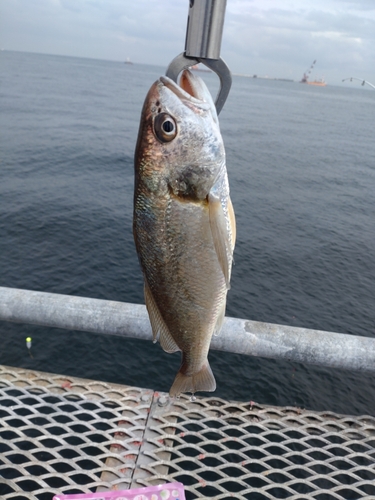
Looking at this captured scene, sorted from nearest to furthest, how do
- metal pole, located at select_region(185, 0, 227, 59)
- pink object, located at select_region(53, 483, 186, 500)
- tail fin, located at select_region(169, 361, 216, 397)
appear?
1. metal pole, located at select_region(185, 0, 227, 59)
2. tail fin, located at select_region(169, 361, 216, 397)
3. pink object, located at select_region(53, 483, 186, 500)

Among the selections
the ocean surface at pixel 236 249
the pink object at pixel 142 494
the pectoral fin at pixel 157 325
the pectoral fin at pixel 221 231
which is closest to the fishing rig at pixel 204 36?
the pectoral fin at pixel 221 231

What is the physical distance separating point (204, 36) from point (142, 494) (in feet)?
12.7

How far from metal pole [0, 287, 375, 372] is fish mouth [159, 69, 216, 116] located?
71.8 inches

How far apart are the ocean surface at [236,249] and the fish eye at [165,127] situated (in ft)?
39.0

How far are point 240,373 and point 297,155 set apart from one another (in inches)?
1382

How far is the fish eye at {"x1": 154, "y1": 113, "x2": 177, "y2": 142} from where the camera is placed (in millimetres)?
2232

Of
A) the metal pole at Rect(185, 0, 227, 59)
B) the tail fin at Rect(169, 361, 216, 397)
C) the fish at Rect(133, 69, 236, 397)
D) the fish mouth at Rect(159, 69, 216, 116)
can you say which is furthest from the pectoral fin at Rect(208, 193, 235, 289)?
the tail fin at Rect(169, 361, 216, 397)

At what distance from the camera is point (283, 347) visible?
10.8 feet

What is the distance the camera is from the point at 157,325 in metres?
2.69

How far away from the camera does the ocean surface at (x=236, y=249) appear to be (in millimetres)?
13867

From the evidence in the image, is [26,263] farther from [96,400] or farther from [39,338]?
[96,400]

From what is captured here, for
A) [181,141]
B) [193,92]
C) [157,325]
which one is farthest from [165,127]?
[157,325]

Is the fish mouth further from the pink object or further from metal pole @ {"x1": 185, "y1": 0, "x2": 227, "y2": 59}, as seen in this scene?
the pink object

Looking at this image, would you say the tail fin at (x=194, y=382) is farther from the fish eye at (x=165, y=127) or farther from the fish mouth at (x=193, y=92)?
the fish mouth at (x=193, y=92)
